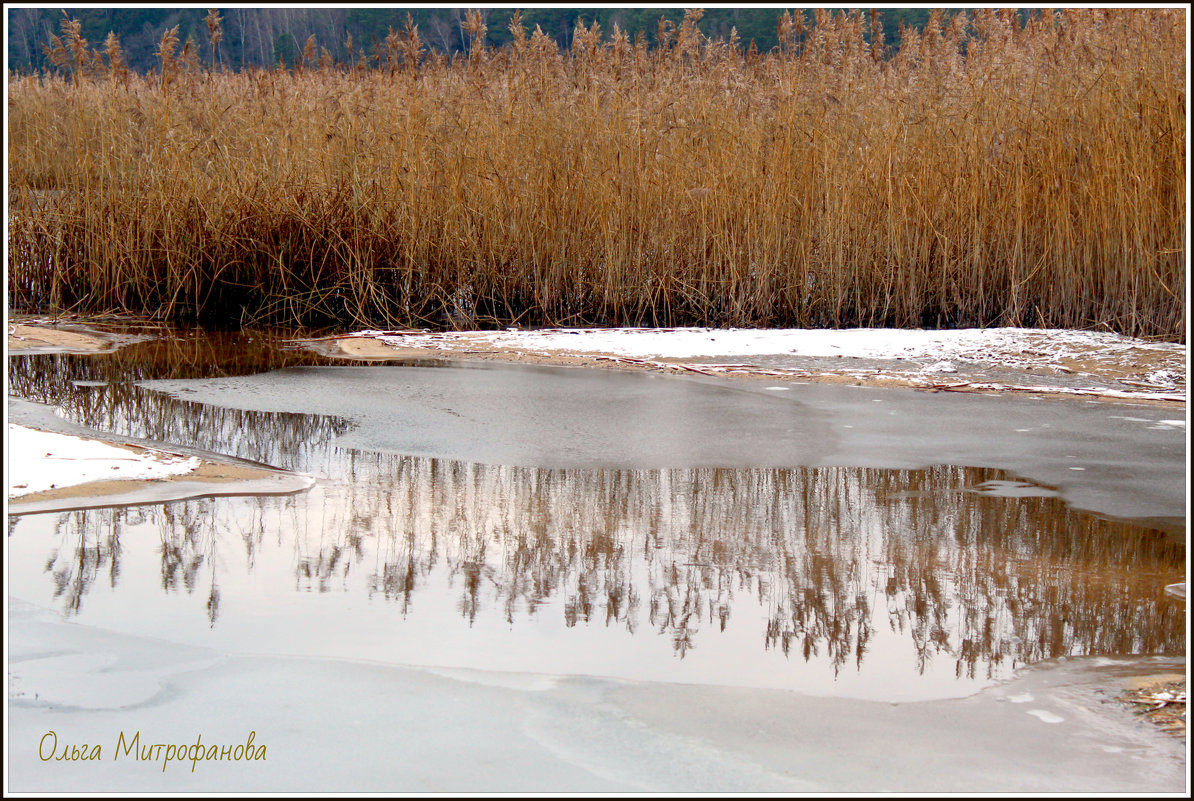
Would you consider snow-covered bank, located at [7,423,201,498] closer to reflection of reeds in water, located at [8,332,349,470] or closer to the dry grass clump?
reflection of reeds in water, located at [8,332,349,470]

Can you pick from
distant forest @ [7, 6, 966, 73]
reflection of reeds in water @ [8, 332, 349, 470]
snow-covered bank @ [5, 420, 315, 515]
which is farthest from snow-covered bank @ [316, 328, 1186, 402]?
distant forest @ [7, 6, 966, 73]

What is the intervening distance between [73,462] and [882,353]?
4.12 m

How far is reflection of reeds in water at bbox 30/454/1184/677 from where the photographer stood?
245 cm

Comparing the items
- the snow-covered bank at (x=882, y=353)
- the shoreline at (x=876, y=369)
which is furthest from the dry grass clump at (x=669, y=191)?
the shoreline at (x=876, y=369)

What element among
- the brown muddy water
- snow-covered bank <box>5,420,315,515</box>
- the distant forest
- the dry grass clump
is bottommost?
the brown muddy water

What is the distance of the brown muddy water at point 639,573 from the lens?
2299 millimetres

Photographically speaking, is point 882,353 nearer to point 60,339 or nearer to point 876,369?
point 876,369

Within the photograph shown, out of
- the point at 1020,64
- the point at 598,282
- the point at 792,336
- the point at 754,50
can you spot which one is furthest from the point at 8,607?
the point at 754,50

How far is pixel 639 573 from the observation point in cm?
277

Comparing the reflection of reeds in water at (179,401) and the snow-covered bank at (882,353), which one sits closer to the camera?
the reflection of reeds in water at (179,401)

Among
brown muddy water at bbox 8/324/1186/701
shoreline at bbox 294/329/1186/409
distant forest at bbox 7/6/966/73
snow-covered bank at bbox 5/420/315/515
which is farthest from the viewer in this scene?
distant forest at bbox 7/6/966/73

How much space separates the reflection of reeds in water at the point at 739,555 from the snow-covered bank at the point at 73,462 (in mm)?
328

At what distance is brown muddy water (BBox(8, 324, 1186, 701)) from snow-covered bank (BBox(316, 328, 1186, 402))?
1955 mm

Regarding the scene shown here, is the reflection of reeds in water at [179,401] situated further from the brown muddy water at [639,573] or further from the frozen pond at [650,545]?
the brown muddy water at [639,573]
